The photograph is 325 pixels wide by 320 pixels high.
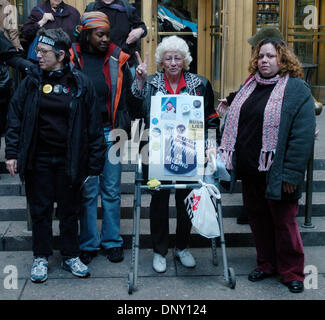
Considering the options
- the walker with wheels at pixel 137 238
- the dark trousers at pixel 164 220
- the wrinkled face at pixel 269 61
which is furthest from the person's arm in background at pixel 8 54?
the wrinkled face at pixel 269 61

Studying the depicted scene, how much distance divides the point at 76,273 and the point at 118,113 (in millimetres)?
1327

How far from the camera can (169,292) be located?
4031mm

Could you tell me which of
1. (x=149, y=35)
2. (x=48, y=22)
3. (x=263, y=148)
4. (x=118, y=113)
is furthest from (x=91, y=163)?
(x=149, y=35)

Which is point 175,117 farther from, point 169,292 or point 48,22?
point 48,22

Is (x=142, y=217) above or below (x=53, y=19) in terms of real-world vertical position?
below

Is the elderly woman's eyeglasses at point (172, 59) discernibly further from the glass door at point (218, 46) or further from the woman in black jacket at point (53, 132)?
the glass door at point (218, 46)

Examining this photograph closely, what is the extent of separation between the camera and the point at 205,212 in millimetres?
4023

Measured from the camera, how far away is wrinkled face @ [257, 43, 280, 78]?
153 inches

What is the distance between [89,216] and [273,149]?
1.62 metres

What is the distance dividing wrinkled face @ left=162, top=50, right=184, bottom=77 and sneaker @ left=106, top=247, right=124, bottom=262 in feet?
5.13

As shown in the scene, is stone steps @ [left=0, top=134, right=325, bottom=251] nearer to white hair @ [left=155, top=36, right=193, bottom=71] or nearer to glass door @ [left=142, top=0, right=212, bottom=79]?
white hair @ [left=155, top=36, right=193, bottom=71]

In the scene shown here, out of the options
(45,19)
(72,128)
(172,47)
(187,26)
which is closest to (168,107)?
(172,47)

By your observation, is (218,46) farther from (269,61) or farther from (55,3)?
(269,61)

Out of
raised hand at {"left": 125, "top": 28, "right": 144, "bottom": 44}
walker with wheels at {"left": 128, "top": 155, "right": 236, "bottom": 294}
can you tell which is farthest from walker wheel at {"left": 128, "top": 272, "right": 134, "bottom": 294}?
raised hand at {"left": 125, "top": 28, "right": 144, "bottom": 44}
